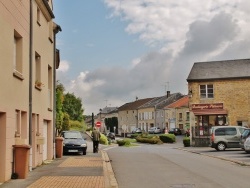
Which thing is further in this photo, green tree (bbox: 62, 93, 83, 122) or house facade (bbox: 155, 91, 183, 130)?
green tree (bbox: 62, 93, 83, 122)

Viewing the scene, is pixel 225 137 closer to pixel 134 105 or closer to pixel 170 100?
pixel 170 100

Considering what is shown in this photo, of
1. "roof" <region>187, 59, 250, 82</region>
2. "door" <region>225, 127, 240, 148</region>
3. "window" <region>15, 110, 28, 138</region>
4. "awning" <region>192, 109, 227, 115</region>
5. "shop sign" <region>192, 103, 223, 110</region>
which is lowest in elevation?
"door" <region>225, 127, 240, 148</region>

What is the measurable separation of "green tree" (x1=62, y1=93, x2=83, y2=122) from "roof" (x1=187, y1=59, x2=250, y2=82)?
5711 centimetres

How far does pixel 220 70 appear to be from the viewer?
48094 mm

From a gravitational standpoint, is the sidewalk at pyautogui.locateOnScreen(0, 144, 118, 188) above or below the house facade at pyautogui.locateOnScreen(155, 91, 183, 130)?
below

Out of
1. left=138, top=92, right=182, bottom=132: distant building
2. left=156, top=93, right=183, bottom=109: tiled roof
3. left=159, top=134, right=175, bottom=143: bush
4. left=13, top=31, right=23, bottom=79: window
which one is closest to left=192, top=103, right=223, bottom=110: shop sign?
left=159, top=134, right=175, bottom=143: bush

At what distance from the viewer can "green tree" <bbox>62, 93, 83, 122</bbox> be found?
4055 inches

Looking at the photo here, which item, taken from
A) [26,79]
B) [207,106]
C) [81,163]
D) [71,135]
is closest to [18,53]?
[26,79]

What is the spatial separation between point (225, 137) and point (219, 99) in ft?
43.6

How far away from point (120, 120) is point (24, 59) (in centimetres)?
11369

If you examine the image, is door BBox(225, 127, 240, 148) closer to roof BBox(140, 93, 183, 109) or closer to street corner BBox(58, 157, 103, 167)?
street corner BBox(58, 157, 103, 167)

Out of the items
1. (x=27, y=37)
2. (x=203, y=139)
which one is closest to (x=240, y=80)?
(x=203, y=139)

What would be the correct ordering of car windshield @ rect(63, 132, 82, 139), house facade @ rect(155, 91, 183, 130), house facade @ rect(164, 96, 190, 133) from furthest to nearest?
house facade @ rect(155, 91, 183, 130) → house facade @ rect(164, 96, 190, 133) → car windshield @ rect(63, 132, 82, 139)

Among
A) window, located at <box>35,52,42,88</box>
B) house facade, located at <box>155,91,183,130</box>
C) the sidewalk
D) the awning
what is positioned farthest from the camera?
house facade, located at <box>155,91,183,130</box>
